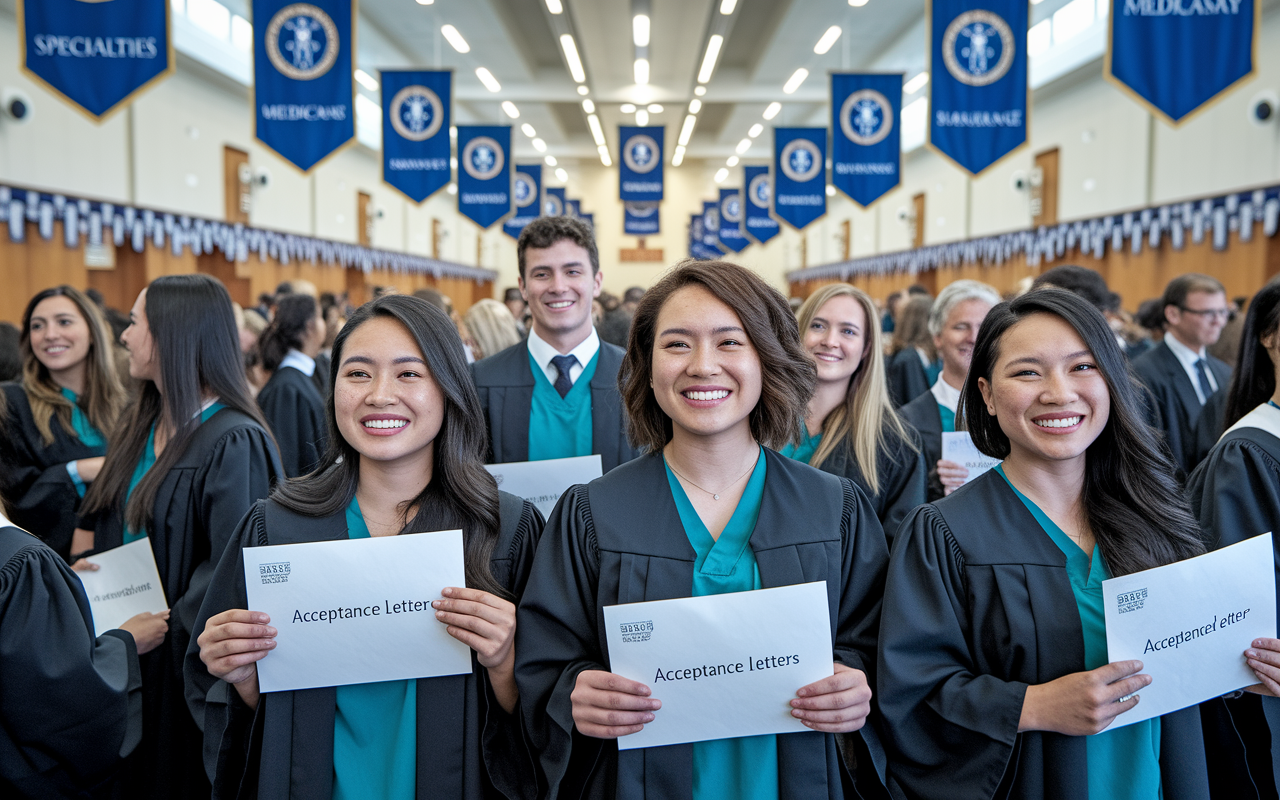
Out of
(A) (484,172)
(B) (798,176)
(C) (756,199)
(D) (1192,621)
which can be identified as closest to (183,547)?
(D) (1192,621)

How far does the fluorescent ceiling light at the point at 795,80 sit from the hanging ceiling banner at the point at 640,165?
125 inches

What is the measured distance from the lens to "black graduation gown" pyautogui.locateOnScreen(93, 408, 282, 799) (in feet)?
8.17

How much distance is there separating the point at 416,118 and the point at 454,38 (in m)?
5.35

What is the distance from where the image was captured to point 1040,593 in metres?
1.73

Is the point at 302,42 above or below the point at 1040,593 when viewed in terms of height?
above

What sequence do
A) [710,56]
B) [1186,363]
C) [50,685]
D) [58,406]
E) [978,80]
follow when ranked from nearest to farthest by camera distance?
[50,685]
[58,406]
[1186,363]
[978,80]
[710,56]

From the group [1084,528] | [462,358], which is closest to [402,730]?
[462,358]

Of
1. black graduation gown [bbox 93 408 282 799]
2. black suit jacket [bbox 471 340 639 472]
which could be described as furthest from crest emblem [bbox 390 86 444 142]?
black graduation gown [bbox 93 408 282 799]

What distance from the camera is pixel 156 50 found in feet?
18.9

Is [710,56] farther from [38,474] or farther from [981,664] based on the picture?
[981,664]

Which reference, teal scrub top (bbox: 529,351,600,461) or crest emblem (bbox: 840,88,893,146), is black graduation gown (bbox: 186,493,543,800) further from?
crest emblem (bbox: 840,88,893,146)

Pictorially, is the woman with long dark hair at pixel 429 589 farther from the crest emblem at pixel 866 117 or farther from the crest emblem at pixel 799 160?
the crest emblem at pixel 799 160

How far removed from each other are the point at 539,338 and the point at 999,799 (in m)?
2.15

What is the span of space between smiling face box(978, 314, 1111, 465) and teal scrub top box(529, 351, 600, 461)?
64.1 inches
